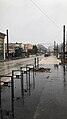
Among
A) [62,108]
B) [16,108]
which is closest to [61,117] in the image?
[62,108]

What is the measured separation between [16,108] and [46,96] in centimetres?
264

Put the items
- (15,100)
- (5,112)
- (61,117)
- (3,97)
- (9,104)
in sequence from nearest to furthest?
1. (61,117)
2. (5,112)
3. (9,104)
4. (15,100)
5. (3,97)

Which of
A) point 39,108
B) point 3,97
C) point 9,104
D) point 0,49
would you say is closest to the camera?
point 39,108

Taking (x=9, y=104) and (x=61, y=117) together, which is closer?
(x=61, y=117)

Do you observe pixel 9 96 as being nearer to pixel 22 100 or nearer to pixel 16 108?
pixel 22 100

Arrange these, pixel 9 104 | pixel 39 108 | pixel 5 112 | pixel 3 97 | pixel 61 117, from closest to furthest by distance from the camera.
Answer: pixel 61 117 < pixel 5 112 < pixel 39 108 < pixel 9 104 < pixel 3 97

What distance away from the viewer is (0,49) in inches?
2505

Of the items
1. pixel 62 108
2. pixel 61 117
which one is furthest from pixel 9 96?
pixel 61 117

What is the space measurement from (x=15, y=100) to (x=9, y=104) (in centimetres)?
75

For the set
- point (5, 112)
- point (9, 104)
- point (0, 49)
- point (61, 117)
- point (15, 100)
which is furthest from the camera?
point (0, 49)

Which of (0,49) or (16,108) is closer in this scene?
(16,108)

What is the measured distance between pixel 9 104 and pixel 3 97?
140 centimetres

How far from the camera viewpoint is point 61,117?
22.6 ft

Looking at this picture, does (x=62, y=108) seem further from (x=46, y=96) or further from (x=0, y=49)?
(x=0, y=49)
